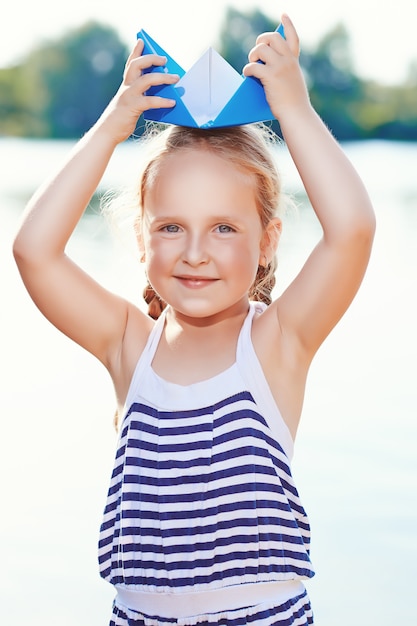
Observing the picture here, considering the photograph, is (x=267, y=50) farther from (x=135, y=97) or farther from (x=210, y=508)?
(x=210, y=508)

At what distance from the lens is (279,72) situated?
167 centimetres

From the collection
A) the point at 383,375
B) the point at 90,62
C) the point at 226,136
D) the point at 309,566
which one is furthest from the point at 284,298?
the point at 90,62

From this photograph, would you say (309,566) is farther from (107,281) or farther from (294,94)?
(107,281)

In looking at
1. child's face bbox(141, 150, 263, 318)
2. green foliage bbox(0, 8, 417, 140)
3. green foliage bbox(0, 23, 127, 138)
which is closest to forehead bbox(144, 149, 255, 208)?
child's face bbox(141, 150, 263, 318)

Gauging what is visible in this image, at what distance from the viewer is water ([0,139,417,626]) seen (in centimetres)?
245

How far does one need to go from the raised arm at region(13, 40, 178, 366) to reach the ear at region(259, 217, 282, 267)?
0.27m

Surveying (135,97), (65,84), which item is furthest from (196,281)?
(65,84)

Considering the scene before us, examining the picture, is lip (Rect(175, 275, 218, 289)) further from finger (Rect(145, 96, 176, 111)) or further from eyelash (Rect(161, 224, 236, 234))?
finger (Rect(145, 96, 176, 111))

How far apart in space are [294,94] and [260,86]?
0.06 metres

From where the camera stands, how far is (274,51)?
168cm

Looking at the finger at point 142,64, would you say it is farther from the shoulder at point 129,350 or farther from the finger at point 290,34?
the shoulder at point 129,350

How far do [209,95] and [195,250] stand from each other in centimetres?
23

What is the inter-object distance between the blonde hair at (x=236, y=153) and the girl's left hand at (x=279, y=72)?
0.14m

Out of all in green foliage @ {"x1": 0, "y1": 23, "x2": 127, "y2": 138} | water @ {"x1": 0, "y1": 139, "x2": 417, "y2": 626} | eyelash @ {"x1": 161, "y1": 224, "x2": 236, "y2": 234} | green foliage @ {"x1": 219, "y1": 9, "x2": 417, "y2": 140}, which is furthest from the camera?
green foliage @ {"x1": 0, "y1": 23, "x2": 127, "y2": 138}
